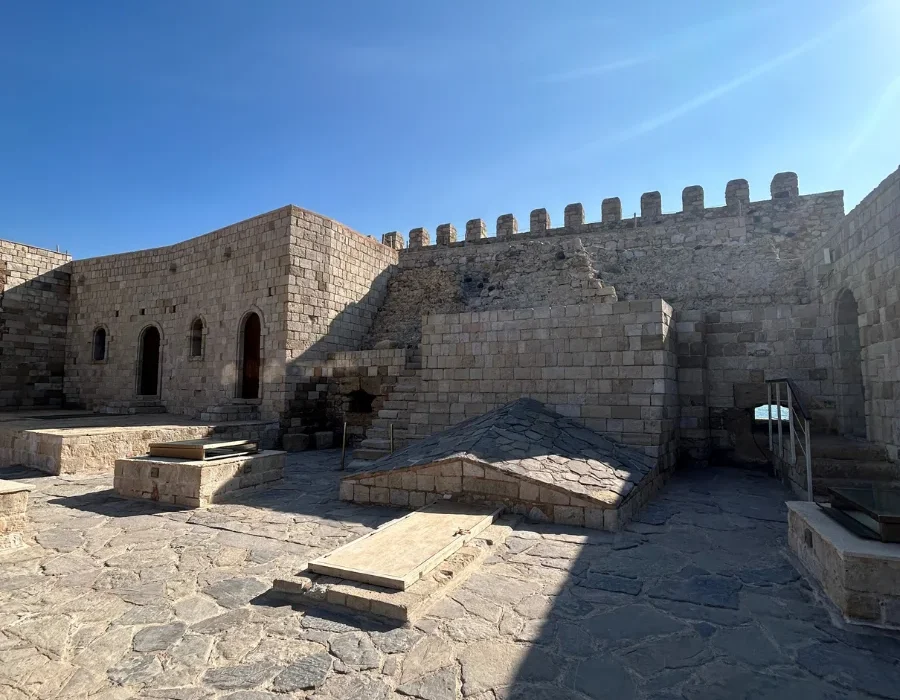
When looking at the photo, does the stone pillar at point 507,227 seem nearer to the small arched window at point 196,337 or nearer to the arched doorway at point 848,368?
the small arched window at point 196,337

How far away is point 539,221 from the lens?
56.7ft

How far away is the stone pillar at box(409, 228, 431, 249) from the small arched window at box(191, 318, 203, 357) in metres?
7.68

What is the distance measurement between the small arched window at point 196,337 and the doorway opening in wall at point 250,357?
1876mm

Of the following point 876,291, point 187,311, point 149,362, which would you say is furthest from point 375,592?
point 149,362

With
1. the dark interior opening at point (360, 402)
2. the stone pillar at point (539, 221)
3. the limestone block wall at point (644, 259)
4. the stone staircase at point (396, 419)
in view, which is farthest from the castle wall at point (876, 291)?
the dark interior opening at point (360, 402)

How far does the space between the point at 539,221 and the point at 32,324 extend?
683 inches

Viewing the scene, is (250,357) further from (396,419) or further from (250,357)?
(396,419)

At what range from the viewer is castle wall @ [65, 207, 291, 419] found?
13.1 m

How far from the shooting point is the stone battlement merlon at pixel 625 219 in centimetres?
1472

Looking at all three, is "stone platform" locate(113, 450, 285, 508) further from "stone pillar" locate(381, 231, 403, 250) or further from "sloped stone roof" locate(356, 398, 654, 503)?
"stone pillar" locate(381, 231, 403, 250)

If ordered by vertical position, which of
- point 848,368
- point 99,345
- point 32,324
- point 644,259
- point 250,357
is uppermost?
point 644,259

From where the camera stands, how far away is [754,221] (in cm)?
1482

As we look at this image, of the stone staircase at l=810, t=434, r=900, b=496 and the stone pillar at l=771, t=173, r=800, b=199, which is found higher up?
the stone pillar at l=771, t=173, r=800, b=199

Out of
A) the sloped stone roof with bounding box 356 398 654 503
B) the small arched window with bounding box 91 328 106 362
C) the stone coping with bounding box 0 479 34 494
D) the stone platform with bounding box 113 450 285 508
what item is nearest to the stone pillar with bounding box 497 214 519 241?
the sloped stone roof with bounding box 356 398 654 503
